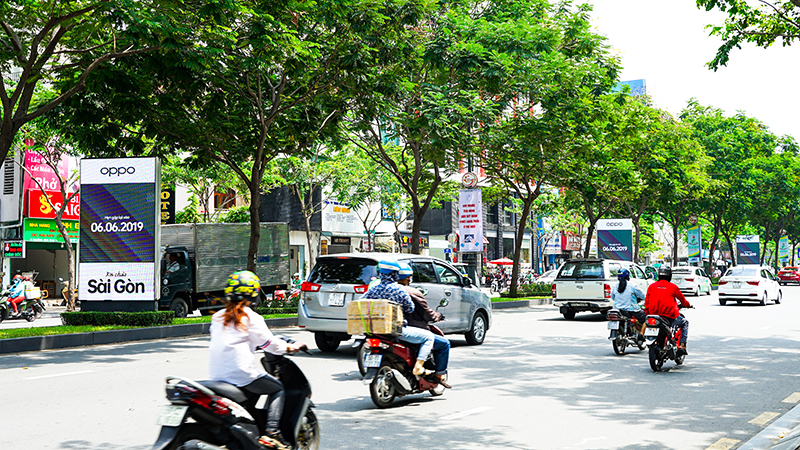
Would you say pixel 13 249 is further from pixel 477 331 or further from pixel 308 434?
pixel 308 434

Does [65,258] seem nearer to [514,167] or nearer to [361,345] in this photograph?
[514,167]

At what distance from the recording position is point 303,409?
520 centimetres

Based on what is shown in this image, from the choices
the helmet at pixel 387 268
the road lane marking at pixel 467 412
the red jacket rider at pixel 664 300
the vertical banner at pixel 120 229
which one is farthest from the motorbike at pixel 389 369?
the vertical banner at pixel 120 229

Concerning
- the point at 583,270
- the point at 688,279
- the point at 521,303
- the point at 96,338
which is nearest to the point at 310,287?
the point at 96,338

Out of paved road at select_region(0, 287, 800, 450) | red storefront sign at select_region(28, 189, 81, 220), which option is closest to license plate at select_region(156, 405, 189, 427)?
paved road at select_region(0, 287, 800, 450)

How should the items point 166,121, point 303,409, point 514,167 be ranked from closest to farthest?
point 303,409
point 166,121
point 514,167

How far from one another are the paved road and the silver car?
504 millimetres

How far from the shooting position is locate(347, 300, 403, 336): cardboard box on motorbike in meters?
7.83

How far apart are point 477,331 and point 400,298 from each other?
6.46 metres

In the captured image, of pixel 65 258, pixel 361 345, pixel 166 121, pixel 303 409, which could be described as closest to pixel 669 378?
pixel 361 345

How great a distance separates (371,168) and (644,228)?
1535 inches

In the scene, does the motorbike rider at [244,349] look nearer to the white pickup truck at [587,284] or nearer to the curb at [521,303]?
the white pickup truck at [587,284]

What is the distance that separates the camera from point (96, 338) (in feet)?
47.7

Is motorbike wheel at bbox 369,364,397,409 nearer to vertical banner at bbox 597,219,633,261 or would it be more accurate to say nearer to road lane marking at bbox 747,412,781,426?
road lane marking at bbox 747,412,781,426
